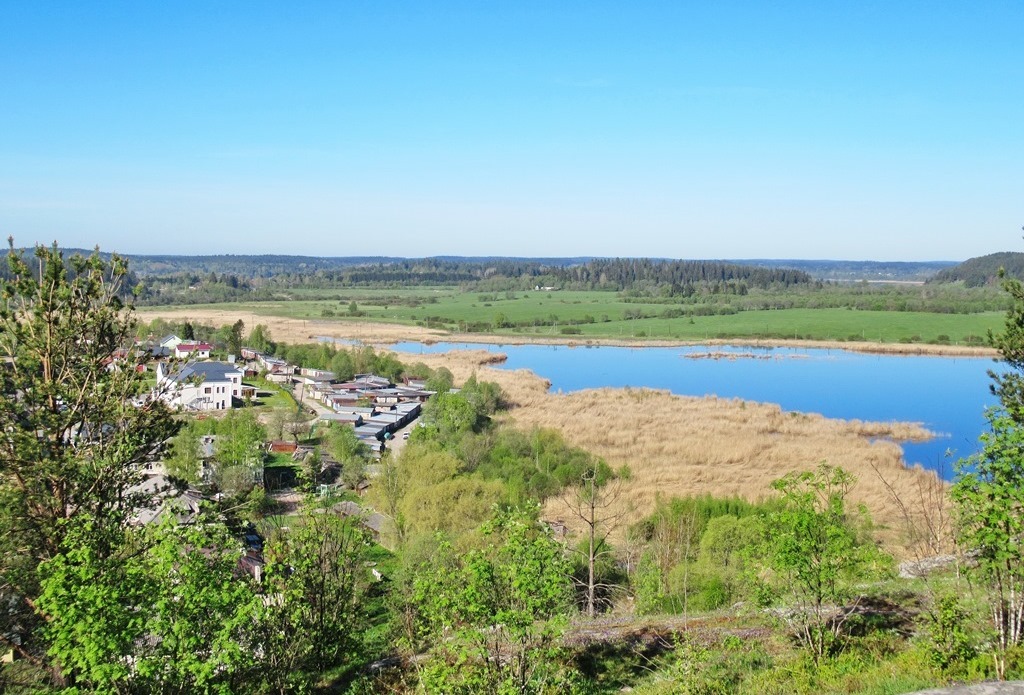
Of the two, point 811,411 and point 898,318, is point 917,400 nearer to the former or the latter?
point 811,411

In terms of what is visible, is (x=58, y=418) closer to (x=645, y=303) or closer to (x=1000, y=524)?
(x=1000, y=524)

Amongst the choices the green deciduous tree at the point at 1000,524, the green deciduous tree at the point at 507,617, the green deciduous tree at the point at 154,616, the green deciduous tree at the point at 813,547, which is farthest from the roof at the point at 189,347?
the green deciduous tree at the point at 1000,524

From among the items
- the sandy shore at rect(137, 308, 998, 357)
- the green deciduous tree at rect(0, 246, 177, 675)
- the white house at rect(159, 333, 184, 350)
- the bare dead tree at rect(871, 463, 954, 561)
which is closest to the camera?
the bare dead tree at rect(871, 463, 954, 561)

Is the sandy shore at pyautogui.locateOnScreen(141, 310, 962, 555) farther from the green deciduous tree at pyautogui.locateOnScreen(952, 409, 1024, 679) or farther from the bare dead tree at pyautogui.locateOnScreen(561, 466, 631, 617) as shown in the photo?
the green deciduous tree at pyautogui.locateOnScreen(952, 409, 1024, 679)

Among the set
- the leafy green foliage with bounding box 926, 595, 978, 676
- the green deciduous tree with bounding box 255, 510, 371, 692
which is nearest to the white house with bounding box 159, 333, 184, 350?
the green deciduous tree with bounding box 255, 510, 371, 692

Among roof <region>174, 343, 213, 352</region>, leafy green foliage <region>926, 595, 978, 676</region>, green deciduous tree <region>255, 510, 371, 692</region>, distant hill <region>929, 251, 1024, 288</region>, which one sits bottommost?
roof <region>174, 343, 213, 352</region>

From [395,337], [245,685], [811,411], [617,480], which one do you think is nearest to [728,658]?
[245,685]
